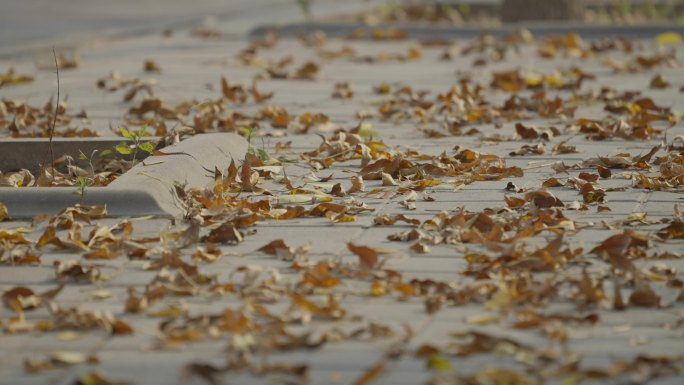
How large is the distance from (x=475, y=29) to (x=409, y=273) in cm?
916

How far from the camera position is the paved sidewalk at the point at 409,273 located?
3027 mm

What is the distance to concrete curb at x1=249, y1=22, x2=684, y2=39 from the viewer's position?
40.5 ft

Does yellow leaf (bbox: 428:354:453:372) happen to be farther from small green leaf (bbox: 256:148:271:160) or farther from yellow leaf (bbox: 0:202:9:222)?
small green leaf (bbox: 256:148:271:160)

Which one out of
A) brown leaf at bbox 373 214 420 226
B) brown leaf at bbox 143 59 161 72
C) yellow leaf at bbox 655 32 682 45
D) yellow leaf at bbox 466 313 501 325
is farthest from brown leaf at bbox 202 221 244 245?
yellow leaf at bbox 655 32 682 45

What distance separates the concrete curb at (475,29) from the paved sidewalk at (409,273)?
201 inches

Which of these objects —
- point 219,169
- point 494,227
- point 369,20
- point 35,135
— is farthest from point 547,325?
point 369,20

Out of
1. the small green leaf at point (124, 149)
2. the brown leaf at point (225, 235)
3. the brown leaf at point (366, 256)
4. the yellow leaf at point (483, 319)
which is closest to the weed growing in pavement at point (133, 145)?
the small green leaf at point (124, 149)

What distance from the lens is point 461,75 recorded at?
9.67 m

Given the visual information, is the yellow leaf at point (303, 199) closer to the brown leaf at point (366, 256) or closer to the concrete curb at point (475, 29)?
the brown leaf at point (366, 256)

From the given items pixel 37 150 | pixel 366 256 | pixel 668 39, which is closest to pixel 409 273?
pixel 366 256

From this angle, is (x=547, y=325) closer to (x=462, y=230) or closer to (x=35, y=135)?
(x=462, y=230)

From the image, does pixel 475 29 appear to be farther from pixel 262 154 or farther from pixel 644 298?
pixel 644 298

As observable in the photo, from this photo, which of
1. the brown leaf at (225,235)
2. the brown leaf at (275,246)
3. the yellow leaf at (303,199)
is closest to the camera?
the brown leaf at (275,246)

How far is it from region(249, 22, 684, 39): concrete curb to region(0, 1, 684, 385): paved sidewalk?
16.8ft
